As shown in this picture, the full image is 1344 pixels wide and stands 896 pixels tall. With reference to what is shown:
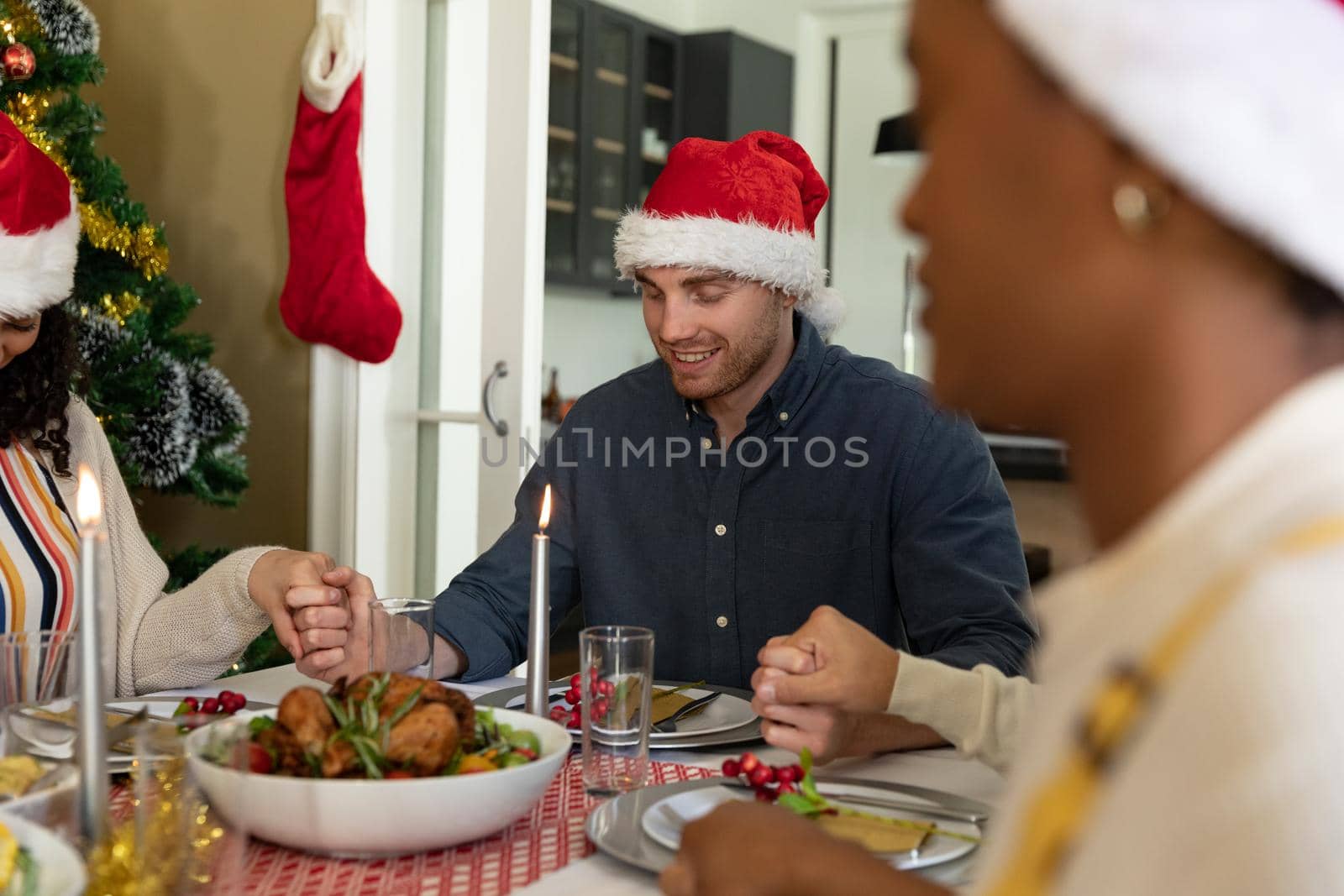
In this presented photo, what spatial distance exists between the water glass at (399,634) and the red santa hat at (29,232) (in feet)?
2.51

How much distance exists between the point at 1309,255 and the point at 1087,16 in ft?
0.40

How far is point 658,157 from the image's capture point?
507 cm

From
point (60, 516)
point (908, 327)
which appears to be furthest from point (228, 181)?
point (908, 327)

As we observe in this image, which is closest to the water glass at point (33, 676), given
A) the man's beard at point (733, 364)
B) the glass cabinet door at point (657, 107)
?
→ the man's beard at point (733, 364)

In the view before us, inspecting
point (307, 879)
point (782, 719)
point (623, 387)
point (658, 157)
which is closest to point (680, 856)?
point (307, 879)

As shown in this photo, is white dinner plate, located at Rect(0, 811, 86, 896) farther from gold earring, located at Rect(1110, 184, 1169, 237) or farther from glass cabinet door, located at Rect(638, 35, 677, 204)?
glass cabinet door, located at Rect(638, 35, 677, 204)

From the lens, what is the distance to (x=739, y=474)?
188 cm

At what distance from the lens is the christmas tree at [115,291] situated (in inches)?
96.0

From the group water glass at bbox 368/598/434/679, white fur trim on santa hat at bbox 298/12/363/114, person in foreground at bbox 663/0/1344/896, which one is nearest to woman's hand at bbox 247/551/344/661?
water glass at bbox 368/598/434/679

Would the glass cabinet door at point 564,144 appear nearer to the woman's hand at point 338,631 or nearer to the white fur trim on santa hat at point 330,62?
the white fur trim on santa hat at point 330,62

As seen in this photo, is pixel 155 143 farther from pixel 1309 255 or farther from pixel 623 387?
pixel 1309 255

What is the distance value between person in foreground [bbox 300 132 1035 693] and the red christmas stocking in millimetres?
997

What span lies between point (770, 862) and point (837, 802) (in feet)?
1.05

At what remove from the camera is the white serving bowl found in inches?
33.9
